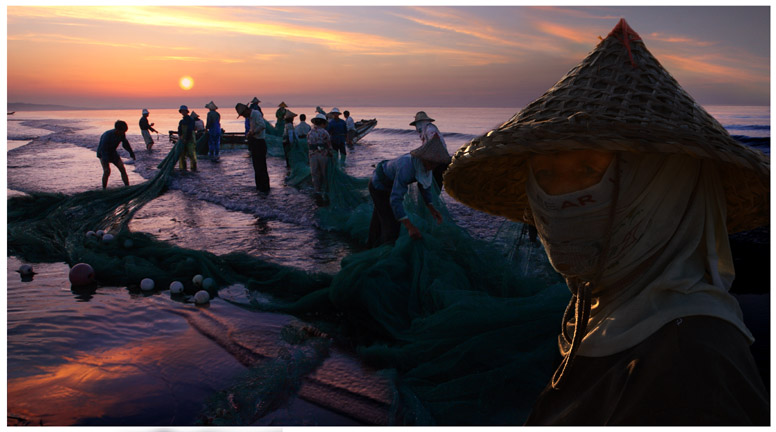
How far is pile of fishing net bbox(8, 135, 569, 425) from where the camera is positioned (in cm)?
342

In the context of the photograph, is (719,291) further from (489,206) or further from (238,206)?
(238,206)

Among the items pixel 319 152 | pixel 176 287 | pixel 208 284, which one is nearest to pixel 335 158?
pixel 319 152

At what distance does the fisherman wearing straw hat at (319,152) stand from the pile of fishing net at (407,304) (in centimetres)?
456

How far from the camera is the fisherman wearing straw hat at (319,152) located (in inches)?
466

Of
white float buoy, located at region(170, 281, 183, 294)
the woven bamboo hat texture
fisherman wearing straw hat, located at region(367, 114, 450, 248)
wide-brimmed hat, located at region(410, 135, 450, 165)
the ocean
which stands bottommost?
the ocean

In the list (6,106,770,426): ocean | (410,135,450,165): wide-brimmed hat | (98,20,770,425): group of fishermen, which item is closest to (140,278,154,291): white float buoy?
(6,106,770,426): ocean

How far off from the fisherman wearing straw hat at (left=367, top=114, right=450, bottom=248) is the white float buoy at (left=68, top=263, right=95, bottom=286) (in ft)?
11.6

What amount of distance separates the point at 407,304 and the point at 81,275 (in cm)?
392

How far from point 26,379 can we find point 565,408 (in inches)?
157

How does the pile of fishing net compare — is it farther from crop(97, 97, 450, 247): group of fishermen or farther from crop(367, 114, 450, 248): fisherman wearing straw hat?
crop(97, 97, 450, 247): group of fishermen

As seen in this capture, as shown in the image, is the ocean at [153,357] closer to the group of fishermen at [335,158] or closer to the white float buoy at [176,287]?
the white float buoy at [176,287]

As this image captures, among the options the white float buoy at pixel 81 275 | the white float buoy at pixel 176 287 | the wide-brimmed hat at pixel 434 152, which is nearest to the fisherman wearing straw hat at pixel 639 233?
the wide-brimmed hat at pixel 434 152

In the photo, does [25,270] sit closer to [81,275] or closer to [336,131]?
[81,275]

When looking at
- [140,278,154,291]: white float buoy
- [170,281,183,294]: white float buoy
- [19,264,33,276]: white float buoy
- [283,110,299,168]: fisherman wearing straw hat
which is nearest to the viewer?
[170,281,183,294]: white float buoy
